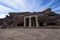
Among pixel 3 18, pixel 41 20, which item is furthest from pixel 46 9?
pixel 3 18

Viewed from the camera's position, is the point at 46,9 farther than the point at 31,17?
Yes

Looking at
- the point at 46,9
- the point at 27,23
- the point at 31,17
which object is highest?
the point at 46,9

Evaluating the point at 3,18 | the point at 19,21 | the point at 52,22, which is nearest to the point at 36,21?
the point at 52,22

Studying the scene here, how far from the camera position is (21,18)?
114ft

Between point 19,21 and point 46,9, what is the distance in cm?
1226

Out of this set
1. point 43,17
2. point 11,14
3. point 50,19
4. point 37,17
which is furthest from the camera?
point 11,14

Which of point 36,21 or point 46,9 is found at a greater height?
point 46,9

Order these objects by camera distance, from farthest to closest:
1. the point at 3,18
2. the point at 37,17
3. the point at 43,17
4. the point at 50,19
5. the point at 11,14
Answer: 1. the point at 3,18
2. the point at 11,14
3. the point at 50,19
4. the point at 43,17
5. the point at 37,17

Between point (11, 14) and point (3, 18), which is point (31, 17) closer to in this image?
point (11, 14)

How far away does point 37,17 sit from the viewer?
29219 millimetres

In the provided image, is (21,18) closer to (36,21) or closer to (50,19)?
(36,21)

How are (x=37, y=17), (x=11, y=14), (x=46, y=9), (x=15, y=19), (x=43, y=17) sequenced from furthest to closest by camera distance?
(x=11, y=14) → (x=46, y=9) → (x=15, y=19) → (x=43, y=17) → (x=37, y=17)

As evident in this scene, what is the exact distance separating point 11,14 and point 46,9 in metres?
15.7

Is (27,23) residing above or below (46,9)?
below
